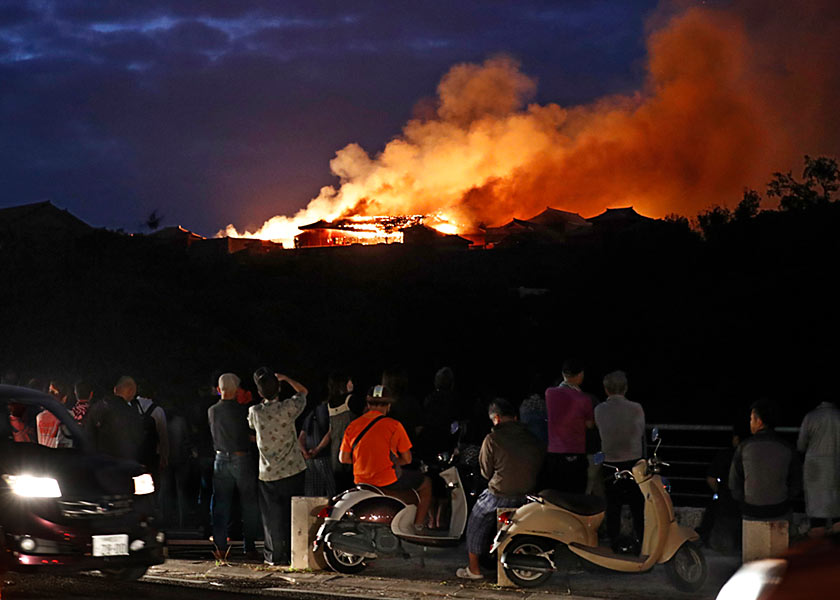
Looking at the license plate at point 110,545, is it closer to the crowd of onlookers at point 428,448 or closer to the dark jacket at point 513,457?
the crowd of onlookers at point 428,448

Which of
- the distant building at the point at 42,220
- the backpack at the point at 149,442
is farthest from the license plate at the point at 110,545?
the distant building at the point at 42,220

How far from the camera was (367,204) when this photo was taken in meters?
116

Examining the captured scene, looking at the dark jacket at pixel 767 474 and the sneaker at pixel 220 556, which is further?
the sneaker at pixel 220 556

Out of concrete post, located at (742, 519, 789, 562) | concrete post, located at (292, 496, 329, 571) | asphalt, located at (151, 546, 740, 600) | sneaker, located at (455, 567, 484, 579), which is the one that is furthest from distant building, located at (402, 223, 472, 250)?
concrete post, located at (742, 519, 789, 562)

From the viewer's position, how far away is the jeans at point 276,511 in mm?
11172

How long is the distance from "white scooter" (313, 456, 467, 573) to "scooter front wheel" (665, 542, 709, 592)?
6.99 feet

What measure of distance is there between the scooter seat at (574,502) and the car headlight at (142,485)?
3337 mm

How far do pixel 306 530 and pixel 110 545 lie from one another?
2154mm

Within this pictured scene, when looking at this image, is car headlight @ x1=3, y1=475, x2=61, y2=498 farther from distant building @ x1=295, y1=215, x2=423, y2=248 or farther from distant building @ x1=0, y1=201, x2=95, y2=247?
distant building @ x1=295, y1=215, x2=423, y2=248

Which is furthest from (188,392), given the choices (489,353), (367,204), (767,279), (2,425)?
(367,204)

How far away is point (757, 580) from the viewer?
409 cm

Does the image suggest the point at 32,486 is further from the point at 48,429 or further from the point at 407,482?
the point at 407,482

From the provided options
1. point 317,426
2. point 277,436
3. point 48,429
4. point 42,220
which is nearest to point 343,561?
point 277,436

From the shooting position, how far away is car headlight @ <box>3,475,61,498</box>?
29.3 ft
